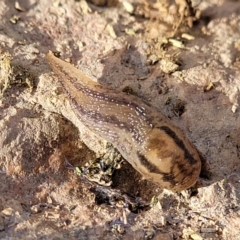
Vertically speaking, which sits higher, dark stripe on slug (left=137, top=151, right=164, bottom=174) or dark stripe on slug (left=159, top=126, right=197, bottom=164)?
dark stripe on slug (left=159, top=126, right=197, bottom=164)

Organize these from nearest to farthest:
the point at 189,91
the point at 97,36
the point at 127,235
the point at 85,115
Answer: the point at 127,235, the point at 85,115, the point at 189,91, the point at 97,36

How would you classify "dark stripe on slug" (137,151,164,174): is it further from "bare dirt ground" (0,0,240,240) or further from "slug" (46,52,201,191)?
"bare dirt ground" (0,0,240,240)

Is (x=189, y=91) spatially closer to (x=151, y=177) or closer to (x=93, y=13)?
(x=151, y=177)

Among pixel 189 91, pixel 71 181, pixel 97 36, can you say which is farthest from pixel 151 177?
pixel 97 36

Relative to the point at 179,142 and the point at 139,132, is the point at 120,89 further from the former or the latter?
the point at 179,142

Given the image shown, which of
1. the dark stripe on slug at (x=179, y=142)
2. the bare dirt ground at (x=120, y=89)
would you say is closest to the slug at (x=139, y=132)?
the dark stripe on slug at (x=179, y=142)

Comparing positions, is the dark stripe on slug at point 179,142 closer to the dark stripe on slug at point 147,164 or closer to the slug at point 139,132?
the slug at point 139,132

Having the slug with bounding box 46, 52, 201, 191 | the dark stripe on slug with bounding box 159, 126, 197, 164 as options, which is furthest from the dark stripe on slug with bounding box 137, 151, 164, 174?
the dark stripe on slug with bounding box 159, 126, 197, 164

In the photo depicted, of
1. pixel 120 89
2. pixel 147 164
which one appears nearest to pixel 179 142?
pixel 147 164
